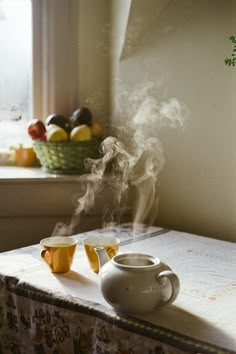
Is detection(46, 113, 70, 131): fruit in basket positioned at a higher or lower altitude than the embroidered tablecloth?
higher

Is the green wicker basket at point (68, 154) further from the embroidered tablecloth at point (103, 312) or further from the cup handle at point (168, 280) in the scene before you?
the cup handle at point (168, 280)

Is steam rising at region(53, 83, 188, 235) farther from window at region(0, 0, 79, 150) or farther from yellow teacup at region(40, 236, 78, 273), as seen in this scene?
yellow teacup at region(40, 236, 78, 273)

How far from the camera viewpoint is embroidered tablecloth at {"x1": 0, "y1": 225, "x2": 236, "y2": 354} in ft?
3.05

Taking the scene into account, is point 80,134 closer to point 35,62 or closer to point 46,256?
point 35,62

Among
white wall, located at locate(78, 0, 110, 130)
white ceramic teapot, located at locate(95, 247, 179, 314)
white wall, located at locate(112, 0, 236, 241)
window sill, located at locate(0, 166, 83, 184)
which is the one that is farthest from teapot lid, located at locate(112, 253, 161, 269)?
white wall, located at locate(78, 0, 110, 130)

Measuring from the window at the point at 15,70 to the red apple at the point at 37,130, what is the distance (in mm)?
225

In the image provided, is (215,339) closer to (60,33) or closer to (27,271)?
(27,271)

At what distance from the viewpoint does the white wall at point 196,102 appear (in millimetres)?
1681

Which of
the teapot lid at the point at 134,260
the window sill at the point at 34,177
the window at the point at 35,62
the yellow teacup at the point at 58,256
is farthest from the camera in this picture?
the window at the point at 35,62

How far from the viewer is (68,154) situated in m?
1.91

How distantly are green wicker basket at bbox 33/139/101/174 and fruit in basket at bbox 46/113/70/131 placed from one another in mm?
114

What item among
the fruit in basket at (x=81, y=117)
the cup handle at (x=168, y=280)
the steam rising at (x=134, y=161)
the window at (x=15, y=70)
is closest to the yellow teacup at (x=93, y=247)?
the cup handle at (x=168, y=280)

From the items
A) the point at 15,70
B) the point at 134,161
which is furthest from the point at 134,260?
the point at 15,70

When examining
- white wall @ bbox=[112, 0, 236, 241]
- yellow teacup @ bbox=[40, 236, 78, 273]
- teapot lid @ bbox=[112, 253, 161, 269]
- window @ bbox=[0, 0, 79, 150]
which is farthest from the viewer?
window @ bbox=[0, 0, 79, 150]
